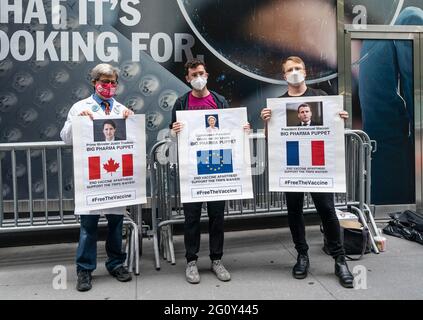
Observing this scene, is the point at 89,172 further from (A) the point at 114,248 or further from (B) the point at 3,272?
(B) the point at 3,272

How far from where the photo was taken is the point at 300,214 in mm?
4402

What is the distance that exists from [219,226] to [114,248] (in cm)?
98

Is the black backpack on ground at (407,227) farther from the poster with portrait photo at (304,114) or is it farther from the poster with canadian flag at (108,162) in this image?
the poster with canadian flag at (108,162)

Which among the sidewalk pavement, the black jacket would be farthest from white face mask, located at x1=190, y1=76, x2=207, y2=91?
the sidewalk pavement

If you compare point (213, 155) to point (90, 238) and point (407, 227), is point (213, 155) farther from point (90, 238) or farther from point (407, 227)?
point (407, 227)

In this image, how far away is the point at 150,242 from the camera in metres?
5.64

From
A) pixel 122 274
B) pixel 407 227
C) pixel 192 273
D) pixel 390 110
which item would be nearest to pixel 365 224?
pixel 407 227

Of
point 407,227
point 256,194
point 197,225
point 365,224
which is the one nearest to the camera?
point 197,225

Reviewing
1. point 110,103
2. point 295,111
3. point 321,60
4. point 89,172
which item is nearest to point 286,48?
point 321,60

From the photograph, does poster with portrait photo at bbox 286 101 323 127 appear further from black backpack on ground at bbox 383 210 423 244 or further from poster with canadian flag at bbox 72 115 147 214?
black backpack on ground at bbox 383 210 423 244

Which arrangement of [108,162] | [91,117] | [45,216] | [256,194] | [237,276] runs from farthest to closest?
[256,194]
[45,216]
[237,276]
[108,162]
[91,117]

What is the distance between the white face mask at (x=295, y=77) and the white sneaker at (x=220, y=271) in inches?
69.8

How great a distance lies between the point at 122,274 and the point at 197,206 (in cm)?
92

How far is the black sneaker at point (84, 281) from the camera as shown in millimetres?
4117
